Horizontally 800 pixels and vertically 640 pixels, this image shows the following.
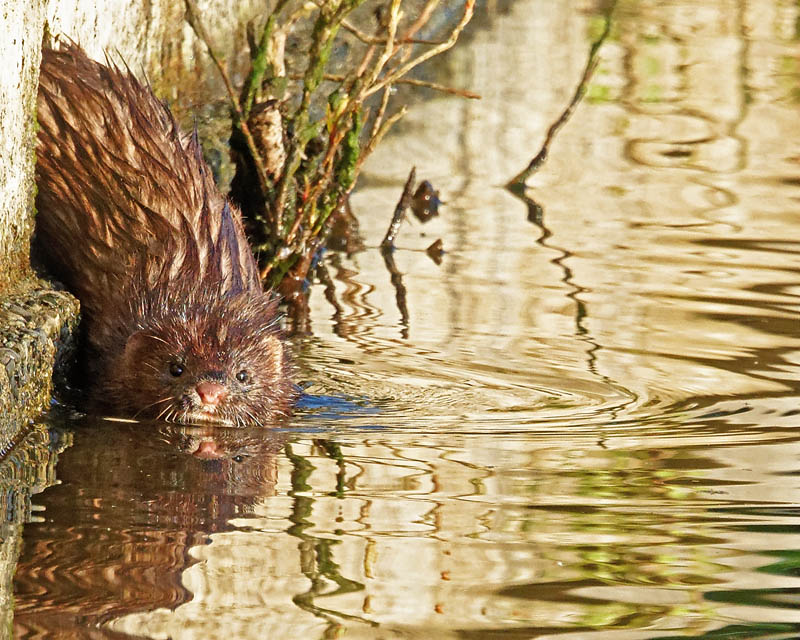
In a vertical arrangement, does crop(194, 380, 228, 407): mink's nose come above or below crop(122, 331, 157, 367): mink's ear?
below

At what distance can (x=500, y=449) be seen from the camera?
4.44 meters

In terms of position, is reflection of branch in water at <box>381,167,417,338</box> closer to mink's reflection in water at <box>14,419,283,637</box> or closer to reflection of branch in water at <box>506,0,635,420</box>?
reflection of branch in water at <box>506,0,635,420</box>

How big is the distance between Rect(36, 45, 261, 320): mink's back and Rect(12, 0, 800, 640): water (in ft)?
1.88

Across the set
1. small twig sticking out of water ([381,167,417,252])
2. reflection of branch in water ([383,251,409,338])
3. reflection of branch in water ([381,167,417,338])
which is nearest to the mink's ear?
reflection of branch in water ([383,251,409,338])

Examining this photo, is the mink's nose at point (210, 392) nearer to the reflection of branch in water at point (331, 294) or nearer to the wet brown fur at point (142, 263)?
the wet brown fur at point (142, 263)

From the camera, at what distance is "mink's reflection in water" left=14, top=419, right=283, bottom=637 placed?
304 cm

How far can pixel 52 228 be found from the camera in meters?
5.23

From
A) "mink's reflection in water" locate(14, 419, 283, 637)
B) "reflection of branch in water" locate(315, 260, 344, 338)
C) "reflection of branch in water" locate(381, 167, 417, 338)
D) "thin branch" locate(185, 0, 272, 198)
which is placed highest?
"thin branch" locate(185, 0, 272, 198)

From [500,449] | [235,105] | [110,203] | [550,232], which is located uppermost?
[235,105]

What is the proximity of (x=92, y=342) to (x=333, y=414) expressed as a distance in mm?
870

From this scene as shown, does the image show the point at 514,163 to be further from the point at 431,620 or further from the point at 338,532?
the point at 431,620

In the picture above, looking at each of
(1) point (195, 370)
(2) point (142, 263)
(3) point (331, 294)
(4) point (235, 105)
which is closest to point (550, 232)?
(3) point (331, 294)

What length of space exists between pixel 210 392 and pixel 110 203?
79cm

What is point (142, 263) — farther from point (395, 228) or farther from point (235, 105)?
point (395, 228)
